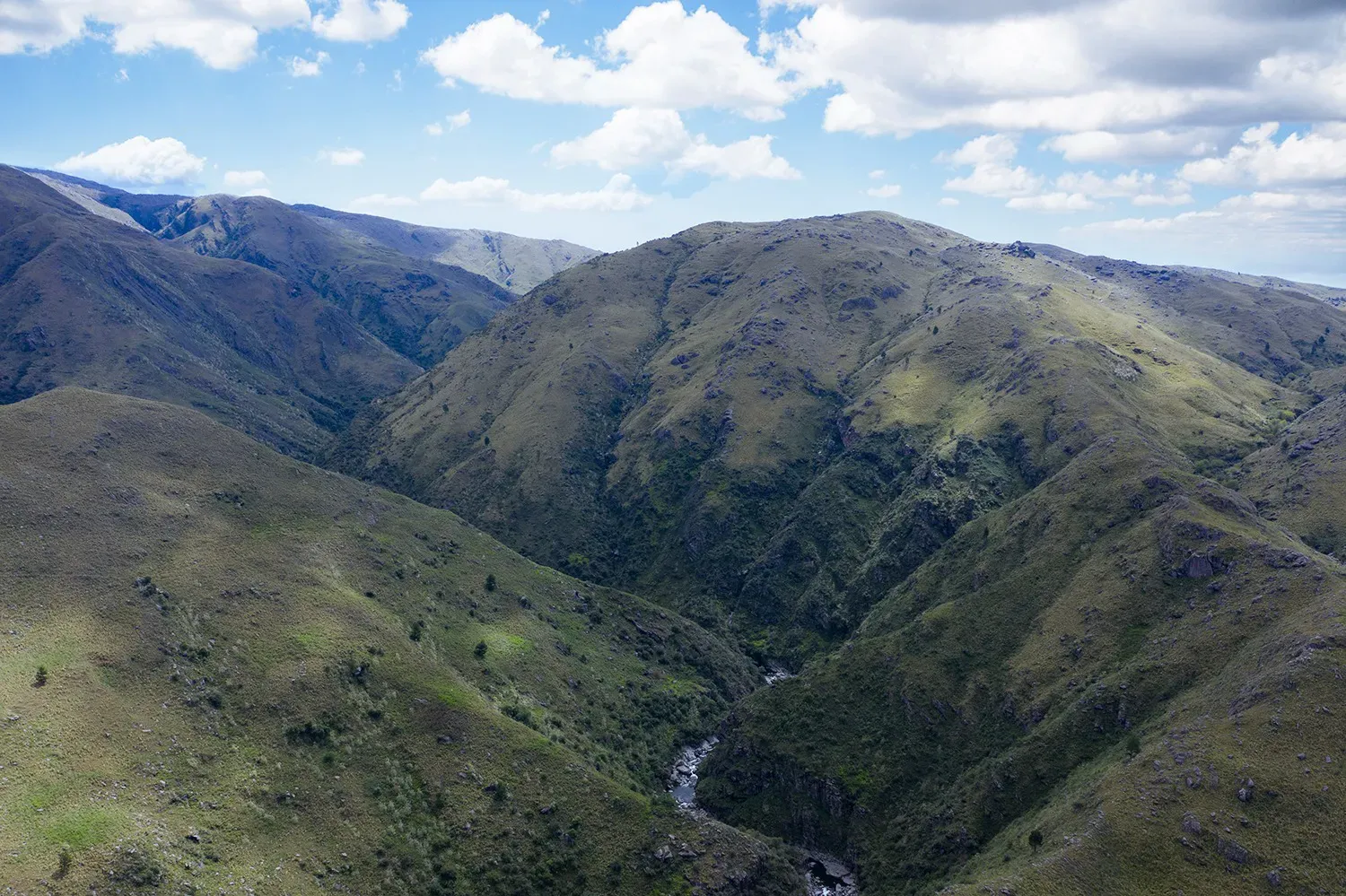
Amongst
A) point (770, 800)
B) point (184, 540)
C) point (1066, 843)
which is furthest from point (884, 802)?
point (184, 540)

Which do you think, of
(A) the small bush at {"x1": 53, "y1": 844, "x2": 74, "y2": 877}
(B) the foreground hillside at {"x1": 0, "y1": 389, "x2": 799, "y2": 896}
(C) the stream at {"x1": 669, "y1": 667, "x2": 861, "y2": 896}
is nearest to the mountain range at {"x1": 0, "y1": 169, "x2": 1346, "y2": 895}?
(A) the small bush at {"x1": 53, "y1": 844, "x2": 74, "y2": 877}

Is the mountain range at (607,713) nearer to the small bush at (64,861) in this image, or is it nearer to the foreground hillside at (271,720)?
the small bush at (64,861)

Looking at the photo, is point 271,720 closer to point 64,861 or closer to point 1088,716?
point 64,861

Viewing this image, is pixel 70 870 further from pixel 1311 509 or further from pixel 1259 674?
pixel 1311 509

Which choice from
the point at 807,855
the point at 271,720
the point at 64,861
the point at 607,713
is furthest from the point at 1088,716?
the point at 64,861

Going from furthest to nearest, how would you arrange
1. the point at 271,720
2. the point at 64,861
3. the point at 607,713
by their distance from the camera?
the point at 607,713
the point at 271,720
the point at 64,861

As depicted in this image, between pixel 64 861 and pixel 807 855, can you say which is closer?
pixel 64 861

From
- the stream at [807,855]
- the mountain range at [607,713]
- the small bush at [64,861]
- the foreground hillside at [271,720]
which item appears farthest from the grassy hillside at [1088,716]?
the small bush at [64,861]
